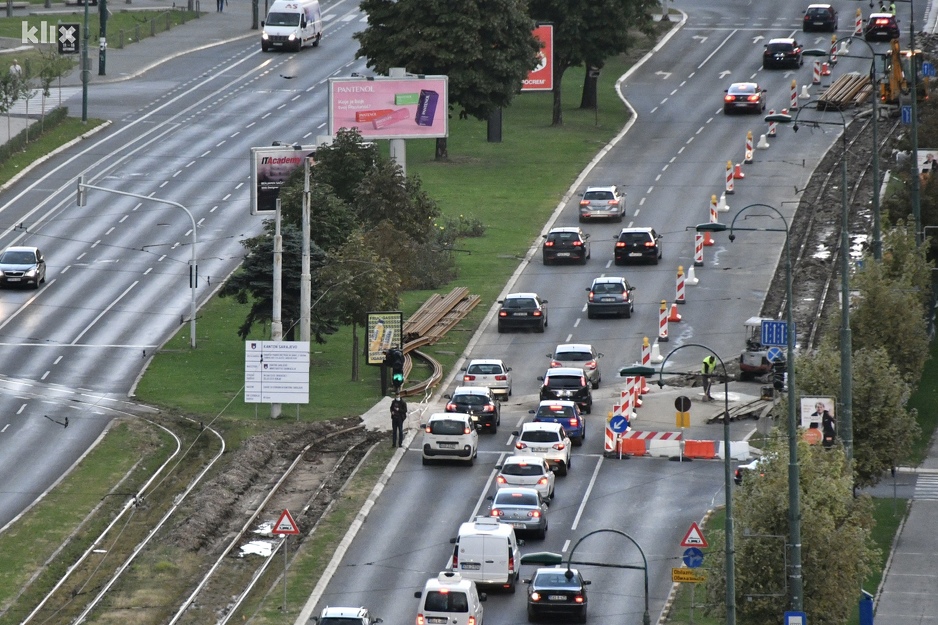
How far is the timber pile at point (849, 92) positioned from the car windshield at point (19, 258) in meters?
46.4

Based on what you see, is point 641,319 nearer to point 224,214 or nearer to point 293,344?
point 293,344

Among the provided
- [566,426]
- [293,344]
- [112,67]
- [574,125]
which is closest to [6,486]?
[293,344]

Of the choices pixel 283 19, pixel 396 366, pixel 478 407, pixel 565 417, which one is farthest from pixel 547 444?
pixel 283 19

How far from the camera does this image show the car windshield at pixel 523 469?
53281 millimetres

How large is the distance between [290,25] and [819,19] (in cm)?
3590

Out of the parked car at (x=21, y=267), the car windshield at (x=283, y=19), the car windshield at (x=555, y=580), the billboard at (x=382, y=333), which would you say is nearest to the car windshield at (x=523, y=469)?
the car windshield at (x=555, y=580)

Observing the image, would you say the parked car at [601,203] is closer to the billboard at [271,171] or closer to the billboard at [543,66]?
the billboard at [543,66]

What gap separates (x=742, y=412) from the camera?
63594 millimetres

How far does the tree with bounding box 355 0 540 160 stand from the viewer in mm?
98750

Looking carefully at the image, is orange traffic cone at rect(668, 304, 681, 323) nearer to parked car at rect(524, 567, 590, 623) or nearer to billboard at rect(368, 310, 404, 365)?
billboard at rect(368, 310, 404, 365)

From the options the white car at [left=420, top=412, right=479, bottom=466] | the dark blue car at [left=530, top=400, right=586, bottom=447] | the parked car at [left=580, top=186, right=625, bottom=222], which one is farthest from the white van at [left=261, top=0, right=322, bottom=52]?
the white car at [left=420, top=412, right=479, bottom=466]

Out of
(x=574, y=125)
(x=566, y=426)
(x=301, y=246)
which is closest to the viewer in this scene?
(x=566, y=426)

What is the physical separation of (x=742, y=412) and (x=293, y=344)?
610 inches

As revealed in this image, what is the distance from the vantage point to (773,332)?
58562mm
